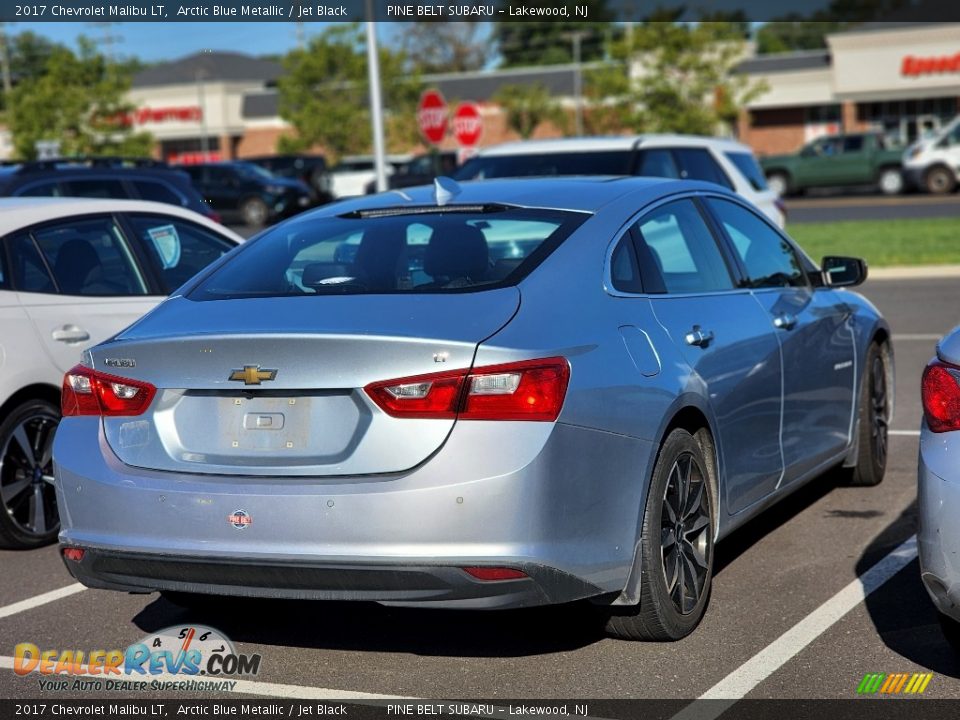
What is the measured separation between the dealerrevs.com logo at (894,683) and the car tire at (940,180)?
38435mm

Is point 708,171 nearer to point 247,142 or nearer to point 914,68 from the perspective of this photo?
point 914,68

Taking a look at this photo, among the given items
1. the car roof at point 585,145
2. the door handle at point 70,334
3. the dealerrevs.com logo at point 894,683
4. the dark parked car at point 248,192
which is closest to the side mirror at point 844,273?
the dealerrevs.com logo at point 894,683

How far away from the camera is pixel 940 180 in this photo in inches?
1615

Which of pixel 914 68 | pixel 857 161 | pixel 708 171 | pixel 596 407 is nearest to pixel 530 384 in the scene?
pixel 596 407

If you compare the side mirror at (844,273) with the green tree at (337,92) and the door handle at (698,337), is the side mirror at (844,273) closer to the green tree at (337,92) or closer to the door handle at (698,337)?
the door handle at (698,337)

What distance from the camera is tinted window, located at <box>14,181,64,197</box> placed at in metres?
11.8

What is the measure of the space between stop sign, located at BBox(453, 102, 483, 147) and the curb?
6.35 metres

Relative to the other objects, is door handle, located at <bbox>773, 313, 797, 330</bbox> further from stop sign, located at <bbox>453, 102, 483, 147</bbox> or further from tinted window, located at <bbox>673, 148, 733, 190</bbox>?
stop sign, located at <bbox>453, 102, 483, 147</bbox>

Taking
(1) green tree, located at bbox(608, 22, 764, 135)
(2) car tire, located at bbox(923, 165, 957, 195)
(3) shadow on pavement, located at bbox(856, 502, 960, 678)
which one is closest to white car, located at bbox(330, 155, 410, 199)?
(1) green tree, located at bbox(608, 22, 764, 135)

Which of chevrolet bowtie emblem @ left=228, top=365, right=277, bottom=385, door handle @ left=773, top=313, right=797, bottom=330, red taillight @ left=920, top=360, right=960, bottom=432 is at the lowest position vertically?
door handle @ left=773, top=313, right=797, bottom=330

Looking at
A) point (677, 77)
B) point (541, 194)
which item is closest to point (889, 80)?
point (677, 77)

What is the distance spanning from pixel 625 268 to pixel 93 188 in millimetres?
8292

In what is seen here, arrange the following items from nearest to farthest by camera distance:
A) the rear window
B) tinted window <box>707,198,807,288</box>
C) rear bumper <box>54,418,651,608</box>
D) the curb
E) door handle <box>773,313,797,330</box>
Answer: rear bumper <box>54,418,651,608</box>
door handle <box>773,313,797,330</box>
tinted window <box>707,198,807,288</box>
the rear window
the curb

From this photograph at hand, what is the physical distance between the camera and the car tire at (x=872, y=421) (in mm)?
7188
